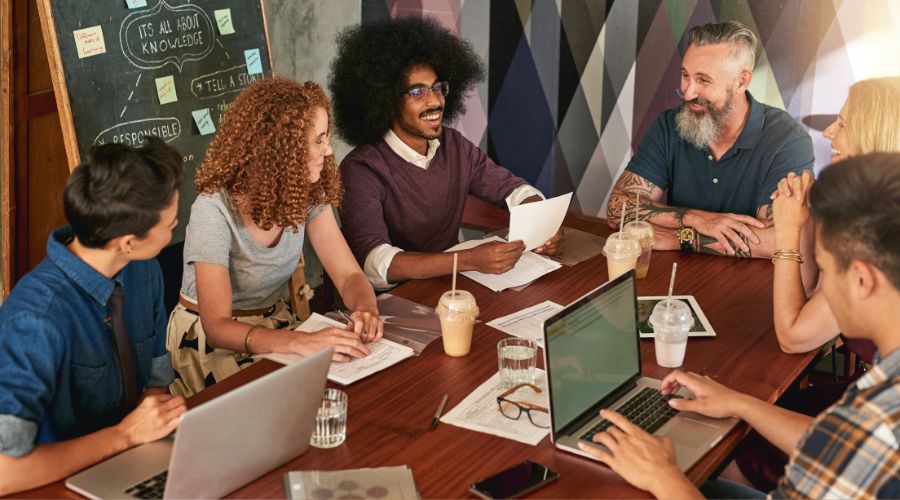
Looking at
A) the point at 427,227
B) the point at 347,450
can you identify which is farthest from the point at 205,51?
the point at 347,450

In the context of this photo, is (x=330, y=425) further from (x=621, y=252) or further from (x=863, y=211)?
(x=621, y=252)

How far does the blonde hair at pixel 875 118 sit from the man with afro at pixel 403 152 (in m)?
0.84

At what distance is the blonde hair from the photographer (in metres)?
2.27

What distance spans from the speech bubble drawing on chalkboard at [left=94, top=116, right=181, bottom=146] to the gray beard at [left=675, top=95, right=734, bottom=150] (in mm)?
1638

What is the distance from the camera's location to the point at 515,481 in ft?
5.17

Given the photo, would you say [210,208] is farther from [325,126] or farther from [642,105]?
[642,105]

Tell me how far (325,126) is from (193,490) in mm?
1173

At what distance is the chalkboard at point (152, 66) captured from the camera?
2781 millimetres

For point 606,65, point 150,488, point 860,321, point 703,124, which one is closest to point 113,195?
point 150,488

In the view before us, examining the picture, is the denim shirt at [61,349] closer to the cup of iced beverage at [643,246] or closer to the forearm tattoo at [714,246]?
the cup of iced beverage at [643,246]

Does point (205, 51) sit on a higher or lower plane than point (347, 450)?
higher

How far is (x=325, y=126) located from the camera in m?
2.40

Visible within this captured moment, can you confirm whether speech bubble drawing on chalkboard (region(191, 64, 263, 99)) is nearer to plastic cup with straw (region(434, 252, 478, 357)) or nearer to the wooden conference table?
the wooden conference table

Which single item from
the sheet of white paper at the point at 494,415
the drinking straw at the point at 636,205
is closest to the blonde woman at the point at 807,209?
the drinking straw at the point at 636,205
